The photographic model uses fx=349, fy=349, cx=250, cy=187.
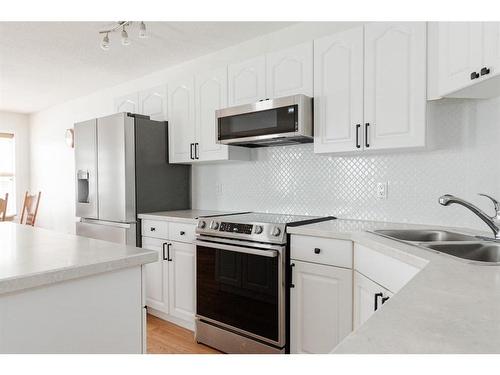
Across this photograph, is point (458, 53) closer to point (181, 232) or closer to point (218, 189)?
point (181, 232)

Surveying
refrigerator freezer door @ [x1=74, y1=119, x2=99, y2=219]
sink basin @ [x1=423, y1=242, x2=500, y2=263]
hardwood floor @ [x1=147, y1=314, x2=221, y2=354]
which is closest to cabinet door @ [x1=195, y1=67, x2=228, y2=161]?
refrigerator freezer door @ [x1=74, y1=119, x2=99, y2=219]

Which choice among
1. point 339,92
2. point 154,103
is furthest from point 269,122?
point 154,103

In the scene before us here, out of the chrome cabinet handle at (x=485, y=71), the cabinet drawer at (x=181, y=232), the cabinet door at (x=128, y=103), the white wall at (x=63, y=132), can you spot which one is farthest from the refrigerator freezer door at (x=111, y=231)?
the chrome cabinet handle at (x=485, y=71)

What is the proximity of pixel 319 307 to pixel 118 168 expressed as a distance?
2083mm

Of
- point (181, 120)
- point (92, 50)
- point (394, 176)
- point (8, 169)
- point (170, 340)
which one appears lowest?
point (170, 340)

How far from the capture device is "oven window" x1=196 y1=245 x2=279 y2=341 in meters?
2.17

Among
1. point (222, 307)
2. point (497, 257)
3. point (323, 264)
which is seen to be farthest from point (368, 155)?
point (222, 307)

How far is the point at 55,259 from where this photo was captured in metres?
1.22

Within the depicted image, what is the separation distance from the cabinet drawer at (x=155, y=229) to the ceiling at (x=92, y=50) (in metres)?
1.61

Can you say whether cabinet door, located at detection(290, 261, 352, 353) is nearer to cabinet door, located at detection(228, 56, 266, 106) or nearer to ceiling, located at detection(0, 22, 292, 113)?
cabinet door, located at detection(228, 56, 266, 106)

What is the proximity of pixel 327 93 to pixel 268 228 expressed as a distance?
0.97 meters

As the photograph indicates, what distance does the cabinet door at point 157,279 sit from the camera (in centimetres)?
297

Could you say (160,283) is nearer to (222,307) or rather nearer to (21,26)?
(222,307)

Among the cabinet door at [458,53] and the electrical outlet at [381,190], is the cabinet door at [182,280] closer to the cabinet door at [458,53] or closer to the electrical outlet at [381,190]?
the electrical outlet at [381,190]
